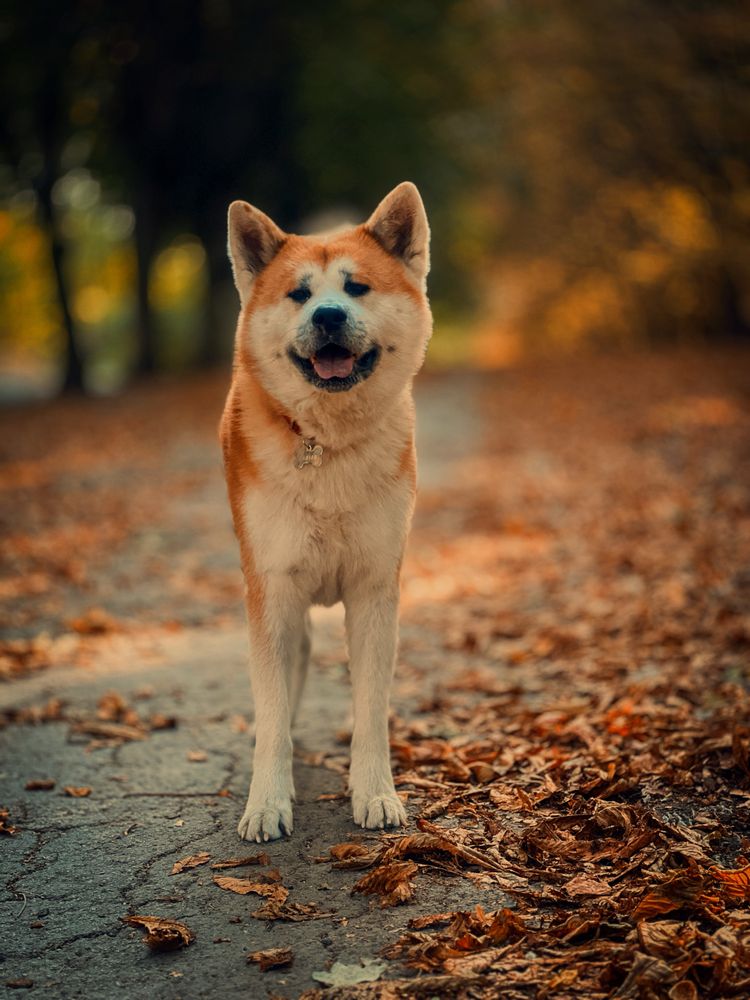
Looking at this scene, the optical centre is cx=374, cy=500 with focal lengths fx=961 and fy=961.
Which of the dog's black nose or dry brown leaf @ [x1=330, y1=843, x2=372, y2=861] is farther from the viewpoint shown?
the dog's black nose

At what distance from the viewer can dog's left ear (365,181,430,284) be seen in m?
3.70

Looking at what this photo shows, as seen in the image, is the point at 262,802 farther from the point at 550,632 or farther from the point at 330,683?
the point at 550,632

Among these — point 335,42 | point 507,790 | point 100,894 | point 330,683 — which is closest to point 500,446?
point 330,683

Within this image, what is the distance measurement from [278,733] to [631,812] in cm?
127

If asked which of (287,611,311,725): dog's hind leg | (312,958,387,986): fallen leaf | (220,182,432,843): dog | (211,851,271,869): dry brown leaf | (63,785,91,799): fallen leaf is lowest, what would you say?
(63,785,91,799): fallen leaf

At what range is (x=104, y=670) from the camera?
5.45 m

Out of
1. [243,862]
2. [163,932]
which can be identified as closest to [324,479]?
[243,862]

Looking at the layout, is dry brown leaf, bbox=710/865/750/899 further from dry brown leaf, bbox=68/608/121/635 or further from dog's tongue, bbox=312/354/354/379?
dry brown leaf, bbox=68/608/121/635

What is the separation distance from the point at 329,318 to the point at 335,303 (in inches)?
2.7

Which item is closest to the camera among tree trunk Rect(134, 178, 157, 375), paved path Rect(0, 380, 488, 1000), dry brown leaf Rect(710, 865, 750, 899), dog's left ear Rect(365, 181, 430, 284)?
paved path Rect(0, 380, 488, 1000)

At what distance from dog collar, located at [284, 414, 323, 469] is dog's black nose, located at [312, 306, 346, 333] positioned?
381mm

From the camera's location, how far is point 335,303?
3355 millimetres

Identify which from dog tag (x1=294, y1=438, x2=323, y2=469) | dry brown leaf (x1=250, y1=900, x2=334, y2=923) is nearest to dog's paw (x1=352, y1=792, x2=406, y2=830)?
dry brown leaf (x1=250, y1=900, x2=334, y2=923)

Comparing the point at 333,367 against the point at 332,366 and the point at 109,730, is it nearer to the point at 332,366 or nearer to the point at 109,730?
the point at 332,366
